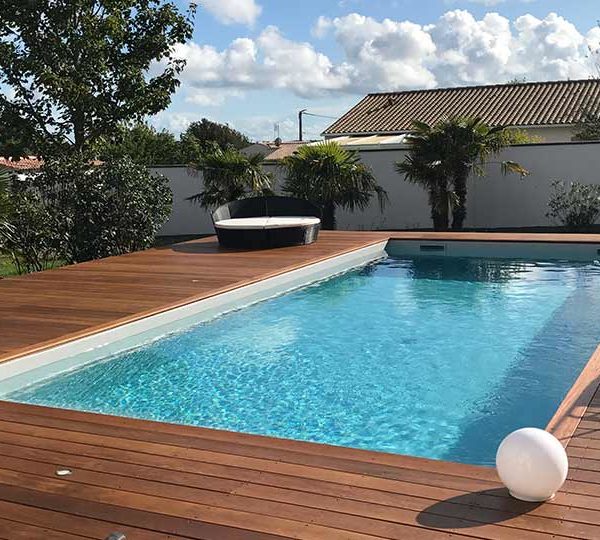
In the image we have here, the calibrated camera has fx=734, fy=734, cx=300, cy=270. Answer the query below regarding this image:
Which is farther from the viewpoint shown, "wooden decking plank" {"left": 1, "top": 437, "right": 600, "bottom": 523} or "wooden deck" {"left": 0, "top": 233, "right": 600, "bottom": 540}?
"wooden decking plank" {"left": 1, "top": 437, "right": 600, "bottom": 523}

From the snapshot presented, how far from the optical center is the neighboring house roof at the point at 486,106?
24.3 meters

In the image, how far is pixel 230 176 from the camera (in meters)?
14.5

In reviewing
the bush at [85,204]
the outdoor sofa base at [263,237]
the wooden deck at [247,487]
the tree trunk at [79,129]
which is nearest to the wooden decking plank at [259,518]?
the wooden deck at [247,487]

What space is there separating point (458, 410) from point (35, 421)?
109 inches

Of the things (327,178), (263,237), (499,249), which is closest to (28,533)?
(263,237)

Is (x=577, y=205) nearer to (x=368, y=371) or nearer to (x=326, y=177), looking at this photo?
(x=326, y=177)

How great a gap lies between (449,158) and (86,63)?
685cm

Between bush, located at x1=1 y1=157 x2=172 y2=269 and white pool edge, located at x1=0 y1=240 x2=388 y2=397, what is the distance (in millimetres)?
3385

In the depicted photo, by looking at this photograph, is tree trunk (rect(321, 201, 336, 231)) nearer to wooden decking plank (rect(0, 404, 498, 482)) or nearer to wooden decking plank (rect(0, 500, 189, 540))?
wooden decking plank (rect(0, 404, 498, 482))

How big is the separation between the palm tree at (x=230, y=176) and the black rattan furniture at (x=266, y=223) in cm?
224

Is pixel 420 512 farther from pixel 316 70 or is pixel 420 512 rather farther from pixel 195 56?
pixel 316 70

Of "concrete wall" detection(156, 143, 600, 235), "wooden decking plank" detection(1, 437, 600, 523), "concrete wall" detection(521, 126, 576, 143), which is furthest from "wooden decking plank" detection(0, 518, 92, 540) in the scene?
"concrete wall" detection(521, 126, 576, 143)

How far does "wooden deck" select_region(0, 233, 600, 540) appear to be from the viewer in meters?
2.74

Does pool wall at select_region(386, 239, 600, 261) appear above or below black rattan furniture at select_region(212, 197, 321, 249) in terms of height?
below
